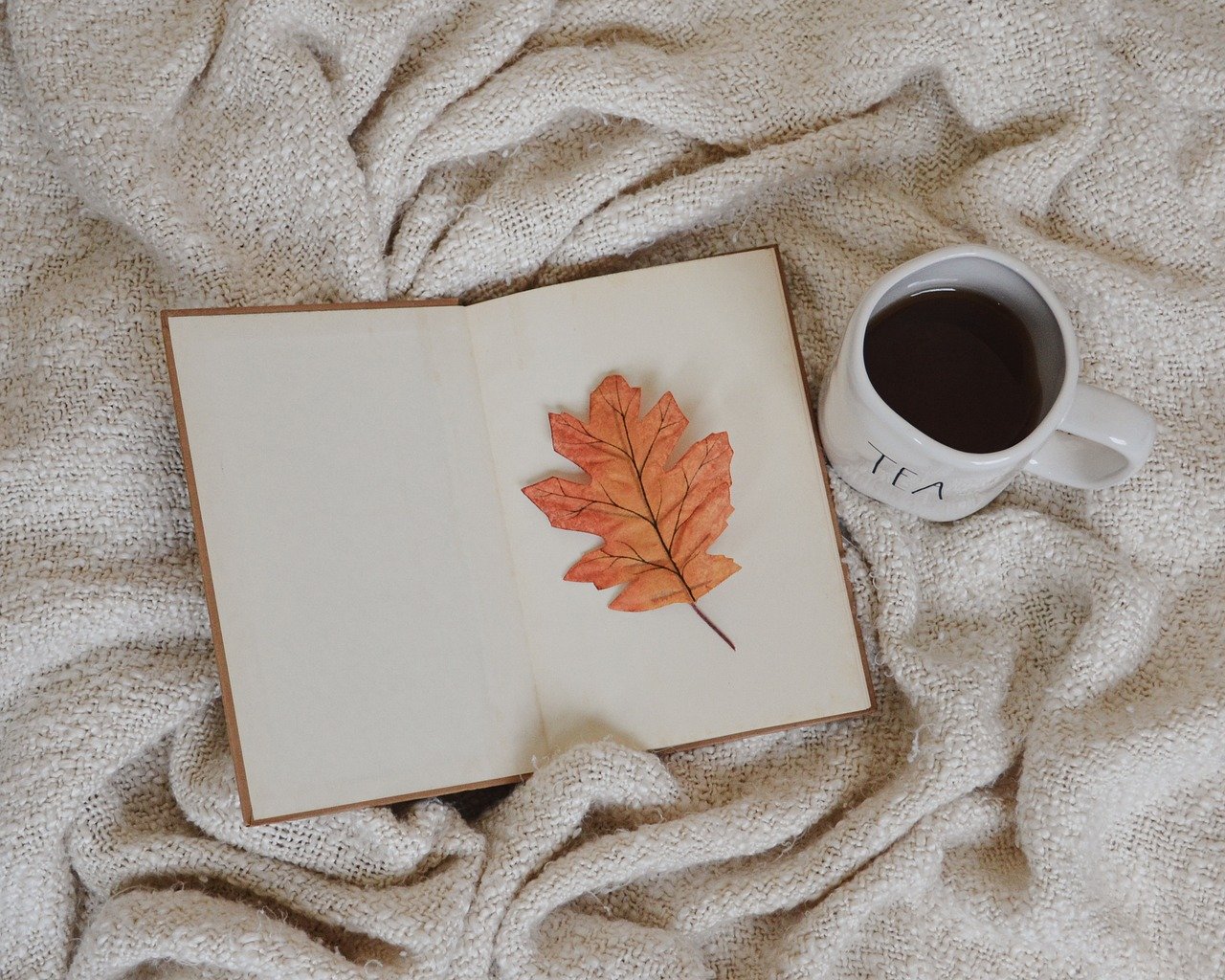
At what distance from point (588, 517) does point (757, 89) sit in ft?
1.02

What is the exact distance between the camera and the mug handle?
579 millimetres

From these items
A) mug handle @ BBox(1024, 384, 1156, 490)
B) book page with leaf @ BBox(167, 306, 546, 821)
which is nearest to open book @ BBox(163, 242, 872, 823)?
book page with leaf @ BBox(167, 306, 546, 821)

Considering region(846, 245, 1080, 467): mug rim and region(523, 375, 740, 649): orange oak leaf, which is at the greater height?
region(846, 245, 1080, 467): mug rim

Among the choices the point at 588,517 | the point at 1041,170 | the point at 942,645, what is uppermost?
the point at 1041,170

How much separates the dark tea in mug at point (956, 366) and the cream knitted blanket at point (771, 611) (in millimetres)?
87

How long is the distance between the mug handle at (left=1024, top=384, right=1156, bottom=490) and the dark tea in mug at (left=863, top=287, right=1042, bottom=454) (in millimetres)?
27

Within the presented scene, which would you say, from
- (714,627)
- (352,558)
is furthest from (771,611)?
(352,558)

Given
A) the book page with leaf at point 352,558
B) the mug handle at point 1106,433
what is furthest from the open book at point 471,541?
the mug handle at point 1106,433

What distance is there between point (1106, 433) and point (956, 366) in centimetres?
9

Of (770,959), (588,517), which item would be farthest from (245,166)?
(770,959)

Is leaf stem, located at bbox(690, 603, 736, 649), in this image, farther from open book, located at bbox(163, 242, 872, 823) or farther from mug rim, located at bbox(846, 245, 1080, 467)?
mug rim, located at bbox(846, 245, 1080, 467)

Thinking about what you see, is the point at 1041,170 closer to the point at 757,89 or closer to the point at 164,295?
the point at 757,89

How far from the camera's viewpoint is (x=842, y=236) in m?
0.72

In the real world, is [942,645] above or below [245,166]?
below
